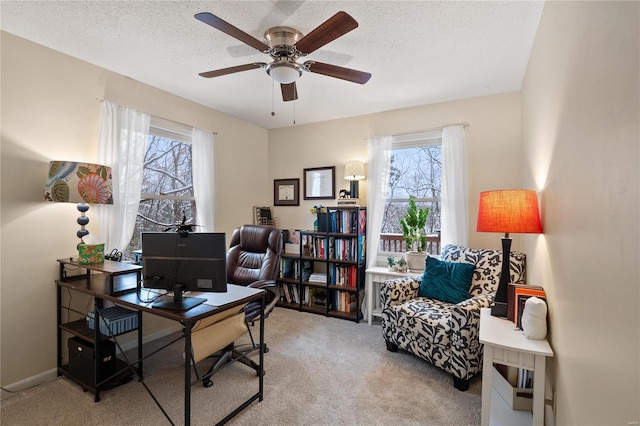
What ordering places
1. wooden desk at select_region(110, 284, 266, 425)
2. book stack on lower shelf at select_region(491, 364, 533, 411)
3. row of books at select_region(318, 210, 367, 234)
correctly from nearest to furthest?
wooden desk at select_region(110, 284, 266, 425)
book stack on lower shelf at select_region(491, 364, 533, 411)
row of books at select_region(318, 210, 367, 234)

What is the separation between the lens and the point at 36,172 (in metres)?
2.25

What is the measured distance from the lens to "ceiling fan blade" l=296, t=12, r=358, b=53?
1.51 meters

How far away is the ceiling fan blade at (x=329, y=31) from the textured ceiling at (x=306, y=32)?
0.77ft

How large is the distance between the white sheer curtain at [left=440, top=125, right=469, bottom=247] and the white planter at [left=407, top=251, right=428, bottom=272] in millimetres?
253

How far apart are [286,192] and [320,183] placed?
1.93 ft

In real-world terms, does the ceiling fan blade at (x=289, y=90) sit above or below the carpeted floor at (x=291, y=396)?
above

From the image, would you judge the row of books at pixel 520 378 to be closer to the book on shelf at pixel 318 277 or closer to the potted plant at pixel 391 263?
the potted plant at pixel 391 263

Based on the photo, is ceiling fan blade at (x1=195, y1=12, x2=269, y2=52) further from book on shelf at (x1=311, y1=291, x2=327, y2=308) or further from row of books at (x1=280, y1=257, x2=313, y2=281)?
book on shelf at (x1=311, y1=291, x2=327, y2=308)

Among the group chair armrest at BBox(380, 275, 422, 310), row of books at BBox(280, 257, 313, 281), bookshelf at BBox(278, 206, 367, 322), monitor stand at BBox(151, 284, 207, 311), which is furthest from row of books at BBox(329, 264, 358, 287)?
monitor stand at BBox(151, 284, 207, 311)

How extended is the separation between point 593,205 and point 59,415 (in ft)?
9.94

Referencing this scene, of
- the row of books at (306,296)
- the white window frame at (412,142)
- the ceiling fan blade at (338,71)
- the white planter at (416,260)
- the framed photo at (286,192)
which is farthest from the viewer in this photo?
the framed photo at (286,192)

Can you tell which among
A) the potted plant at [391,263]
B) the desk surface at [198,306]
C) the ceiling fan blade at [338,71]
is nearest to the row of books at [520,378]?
the potted plant at [391,263]

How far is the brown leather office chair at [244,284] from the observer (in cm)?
195

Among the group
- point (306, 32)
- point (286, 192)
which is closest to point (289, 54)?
point (306, 32)
